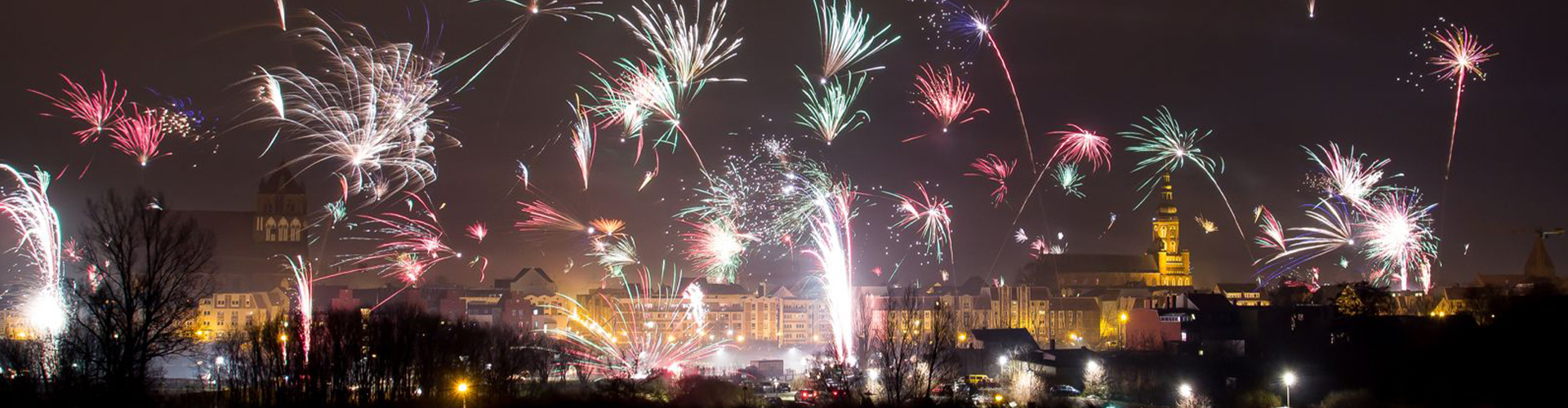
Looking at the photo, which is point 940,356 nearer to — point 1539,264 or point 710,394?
point 710,394

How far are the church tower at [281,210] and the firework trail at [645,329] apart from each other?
2358cm

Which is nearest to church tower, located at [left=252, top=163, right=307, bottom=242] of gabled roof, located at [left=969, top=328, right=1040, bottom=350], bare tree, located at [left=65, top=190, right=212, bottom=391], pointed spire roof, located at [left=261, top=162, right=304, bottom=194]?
pointed spire roof, located at [left=261, top=162, right=304, bottom=194]

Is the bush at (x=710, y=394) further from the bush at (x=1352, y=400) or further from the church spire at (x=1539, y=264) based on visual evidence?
the church spire at (x=1539, y=264)

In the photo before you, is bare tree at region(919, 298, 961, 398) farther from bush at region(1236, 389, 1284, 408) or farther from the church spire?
the church spire

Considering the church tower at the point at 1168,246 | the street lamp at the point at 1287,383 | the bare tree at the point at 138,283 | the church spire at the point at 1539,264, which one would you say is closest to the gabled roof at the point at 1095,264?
the church tower at the point at 1168,246

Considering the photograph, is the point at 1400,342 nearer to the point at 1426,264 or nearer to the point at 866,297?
the point at 1426,264

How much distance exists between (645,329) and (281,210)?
34.9 meters

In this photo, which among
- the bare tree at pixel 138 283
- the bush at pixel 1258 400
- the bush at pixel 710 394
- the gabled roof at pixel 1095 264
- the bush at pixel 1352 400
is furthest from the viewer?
the gabled roof at pixel 1095 264

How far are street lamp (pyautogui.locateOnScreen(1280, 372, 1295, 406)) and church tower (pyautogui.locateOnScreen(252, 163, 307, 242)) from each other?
3307 inches

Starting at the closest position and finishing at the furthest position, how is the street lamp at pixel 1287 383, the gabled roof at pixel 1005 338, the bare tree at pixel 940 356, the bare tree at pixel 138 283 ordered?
the bare tree at pixel 138 283, the street lamp at pixel 1287 383, the bare tree at pixel 940 356, the gabled roof at pixel 1005 338

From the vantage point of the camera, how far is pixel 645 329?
96.3 metres

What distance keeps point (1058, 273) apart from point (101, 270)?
355 ft

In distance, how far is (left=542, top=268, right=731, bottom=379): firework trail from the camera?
7788 cm

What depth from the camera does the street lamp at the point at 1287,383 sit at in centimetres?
4425
